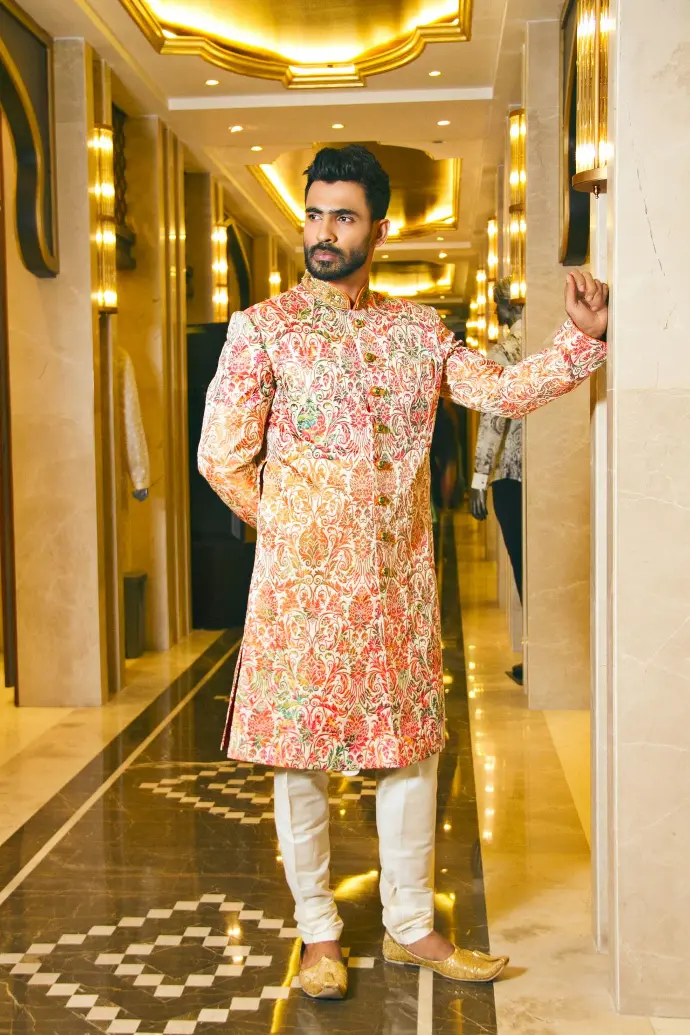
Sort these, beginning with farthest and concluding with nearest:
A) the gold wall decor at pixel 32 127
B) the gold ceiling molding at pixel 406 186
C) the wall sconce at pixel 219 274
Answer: the gold ceiling molding at pixel 406 186, the wall sconce at pixel 219 274, the gold wall decor at pixel 32 127

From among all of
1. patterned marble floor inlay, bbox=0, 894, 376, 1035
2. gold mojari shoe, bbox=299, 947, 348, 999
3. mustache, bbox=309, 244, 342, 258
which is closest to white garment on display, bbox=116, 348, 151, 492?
patterned marble floor inlay, bbox=0, 894, 376, 1035

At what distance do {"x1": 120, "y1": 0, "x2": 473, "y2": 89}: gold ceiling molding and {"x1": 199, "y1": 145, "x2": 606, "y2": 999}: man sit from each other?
10.0ft

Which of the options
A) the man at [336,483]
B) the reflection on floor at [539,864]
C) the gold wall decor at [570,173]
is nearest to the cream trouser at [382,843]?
the man at [336,483]

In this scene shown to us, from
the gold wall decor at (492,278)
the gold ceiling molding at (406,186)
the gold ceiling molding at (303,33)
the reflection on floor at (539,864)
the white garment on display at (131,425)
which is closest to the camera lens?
the reflection on floor at (539,864)

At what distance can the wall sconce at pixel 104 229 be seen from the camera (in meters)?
5.46

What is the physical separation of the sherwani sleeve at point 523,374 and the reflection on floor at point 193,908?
135cm

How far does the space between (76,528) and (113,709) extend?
848 mm

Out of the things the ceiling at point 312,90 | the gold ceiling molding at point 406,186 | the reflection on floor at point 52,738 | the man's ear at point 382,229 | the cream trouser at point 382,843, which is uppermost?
the gold ceiling molding at point 406,186

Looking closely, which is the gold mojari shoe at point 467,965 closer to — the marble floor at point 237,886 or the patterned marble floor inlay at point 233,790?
the marble floor at point 237,886

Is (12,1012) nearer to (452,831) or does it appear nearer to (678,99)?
(452,831)

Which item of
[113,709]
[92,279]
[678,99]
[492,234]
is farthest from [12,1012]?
[492,234]

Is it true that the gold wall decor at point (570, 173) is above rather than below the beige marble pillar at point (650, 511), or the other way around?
above

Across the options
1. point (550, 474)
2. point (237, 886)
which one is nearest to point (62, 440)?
point (550, 474)

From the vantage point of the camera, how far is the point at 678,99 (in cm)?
243
